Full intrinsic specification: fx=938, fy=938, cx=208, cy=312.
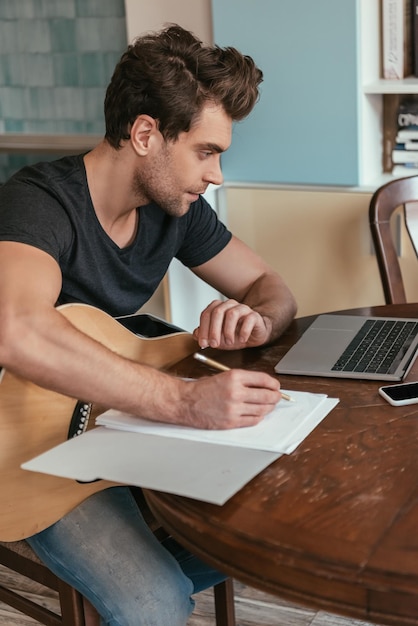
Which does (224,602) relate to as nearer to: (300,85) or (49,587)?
(49,587)

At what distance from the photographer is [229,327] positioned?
1.70 m

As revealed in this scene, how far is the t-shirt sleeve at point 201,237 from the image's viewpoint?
2.07 metres

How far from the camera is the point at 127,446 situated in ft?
4.40

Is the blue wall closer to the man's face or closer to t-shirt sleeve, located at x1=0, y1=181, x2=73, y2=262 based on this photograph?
the man's face

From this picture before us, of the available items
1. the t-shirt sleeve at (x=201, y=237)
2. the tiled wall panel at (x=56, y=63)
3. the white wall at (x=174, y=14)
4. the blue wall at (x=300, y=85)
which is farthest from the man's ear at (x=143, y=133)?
the tiled wall panel at (x=56, y=63)

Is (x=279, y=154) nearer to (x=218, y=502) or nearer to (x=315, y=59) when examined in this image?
(x=315, y=59)

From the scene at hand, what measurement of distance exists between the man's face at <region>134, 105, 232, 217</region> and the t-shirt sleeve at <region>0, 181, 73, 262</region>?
0.65 feet

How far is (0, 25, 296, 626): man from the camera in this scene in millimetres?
1455

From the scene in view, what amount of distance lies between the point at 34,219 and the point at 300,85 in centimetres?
121

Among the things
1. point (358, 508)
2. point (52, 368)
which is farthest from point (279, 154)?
point (358, 508)

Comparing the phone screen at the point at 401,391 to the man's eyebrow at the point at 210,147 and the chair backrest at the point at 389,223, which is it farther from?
the chair backrest at the point at 389,223

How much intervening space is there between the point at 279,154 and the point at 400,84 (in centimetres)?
39

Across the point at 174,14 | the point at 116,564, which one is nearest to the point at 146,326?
the point at 116,564

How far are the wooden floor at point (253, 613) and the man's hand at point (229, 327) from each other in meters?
0.76
